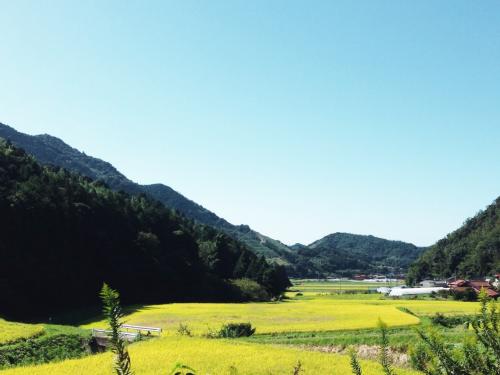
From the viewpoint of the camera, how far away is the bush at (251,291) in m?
87.8

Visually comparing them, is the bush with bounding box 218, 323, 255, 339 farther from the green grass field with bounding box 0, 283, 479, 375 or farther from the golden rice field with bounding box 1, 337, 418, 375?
the golden rice field with bounding box 1, 337, 418, 375

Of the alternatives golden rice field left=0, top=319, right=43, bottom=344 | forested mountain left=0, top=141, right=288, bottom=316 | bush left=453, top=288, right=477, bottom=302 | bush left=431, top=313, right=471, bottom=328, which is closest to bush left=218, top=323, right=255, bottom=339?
golden rice field left=0, top=319, right=43, bottom=344

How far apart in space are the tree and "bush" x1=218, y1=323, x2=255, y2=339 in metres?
36.8

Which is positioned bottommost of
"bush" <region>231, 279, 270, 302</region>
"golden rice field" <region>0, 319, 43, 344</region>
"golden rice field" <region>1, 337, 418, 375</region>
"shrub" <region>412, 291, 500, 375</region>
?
"bush" <region>231, 279, 270, 302</region>

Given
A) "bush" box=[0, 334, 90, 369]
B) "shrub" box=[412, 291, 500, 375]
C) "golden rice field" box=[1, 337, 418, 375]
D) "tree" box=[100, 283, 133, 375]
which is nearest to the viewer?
"tree" box=[100, 283, 133, 375]

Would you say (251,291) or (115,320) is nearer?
(115,320)

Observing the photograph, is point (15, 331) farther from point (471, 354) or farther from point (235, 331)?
point (471, 354)

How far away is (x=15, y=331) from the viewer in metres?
32.9

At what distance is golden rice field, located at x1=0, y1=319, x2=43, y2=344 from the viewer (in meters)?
30.5

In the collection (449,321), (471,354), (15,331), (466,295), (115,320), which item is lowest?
(466,295)

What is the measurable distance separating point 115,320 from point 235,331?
37.6 meters

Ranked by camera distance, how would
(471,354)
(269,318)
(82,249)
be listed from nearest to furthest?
(471,354) < (269,318) < (82,249)

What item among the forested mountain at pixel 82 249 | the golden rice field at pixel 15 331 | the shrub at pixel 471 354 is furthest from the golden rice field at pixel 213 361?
the forested mountain at pixel 82 249

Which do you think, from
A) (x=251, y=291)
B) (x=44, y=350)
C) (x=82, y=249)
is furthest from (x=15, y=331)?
(x=251, y=291)
